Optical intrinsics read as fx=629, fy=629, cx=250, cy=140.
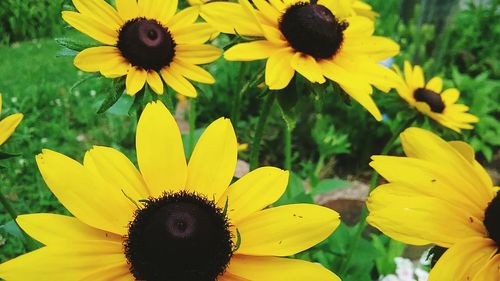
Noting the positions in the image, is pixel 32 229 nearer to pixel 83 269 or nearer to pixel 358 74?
pixel 83 269

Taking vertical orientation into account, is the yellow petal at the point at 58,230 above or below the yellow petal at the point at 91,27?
below

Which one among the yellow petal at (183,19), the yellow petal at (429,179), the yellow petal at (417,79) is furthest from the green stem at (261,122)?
the yellow petal at (417,79)

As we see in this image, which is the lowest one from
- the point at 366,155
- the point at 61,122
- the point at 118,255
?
the point at 366,155

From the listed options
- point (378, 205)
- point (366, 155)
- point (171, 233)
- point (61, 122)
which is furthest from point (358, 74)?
point (366, 155)

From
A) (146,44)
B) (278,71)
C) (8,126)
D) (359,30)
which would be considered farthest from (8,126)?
(359,30)

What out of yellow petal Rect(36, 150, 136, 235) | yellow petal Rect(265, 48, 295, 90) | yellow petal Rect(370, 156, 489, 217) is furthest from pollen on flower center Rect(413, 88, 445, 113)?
yellow petal Rect(36, 150, 136, 235)

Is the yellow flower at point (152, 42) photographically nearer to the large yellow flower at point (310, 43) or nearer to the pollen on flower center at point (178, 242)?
the large yellow flower at point (310, 43)

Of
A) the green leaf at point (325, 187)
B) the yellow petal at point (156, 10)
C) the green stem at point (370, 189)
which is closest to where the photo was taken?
the yellow petal at point (156, 10)
